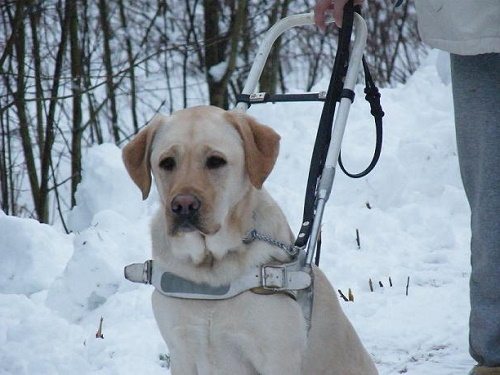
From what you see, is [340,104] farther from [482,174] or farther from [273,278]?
[273,278]

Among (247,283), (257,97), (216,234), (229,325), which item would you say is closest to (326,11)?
(257,97)

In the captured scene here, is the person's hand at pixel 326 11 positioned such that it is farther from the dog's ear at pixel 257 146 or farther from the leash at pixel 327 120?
the dog's ear at pixel 257 146

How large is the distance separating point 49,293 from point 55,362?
1.16 meters

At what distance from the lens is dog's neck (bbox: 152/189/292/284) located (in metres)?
3.05

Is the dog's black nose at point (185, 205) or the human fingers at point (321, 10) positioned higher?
the human fingers at point (321, 10)

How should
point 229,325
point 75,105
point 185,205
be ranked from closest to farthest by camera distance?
point 185,205 → point 229,325 → point 75,105

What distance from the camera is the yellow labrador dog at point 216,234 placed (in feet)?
9.71

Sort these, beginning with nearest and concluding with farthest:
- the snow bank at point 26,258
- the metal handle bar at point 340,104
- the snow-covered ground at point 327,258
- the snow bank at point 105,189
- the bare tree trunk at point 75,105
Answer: the metal handle bar at point 340,104, the snow-covered ground at point 327,258, the snow bank at point 26,258, the snow bank at point 105,189, the bare tree trunk at point 75,105

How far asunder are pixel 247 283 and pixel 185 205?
352mm

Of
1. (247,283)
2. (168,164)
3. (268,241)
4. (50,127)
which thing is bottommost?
(50,127)

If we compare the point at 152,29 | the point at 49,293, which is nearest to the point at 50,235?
the point at 49,293

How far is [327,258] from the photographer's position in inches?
225

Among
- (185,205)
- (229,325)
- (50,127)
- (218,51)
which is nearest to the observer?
(185,205)

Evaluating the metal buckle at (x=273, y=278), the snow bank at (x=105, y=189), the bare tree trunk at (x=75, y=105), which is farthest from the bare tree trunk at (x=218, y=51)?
the metal buckle at (x=273, y=278)
